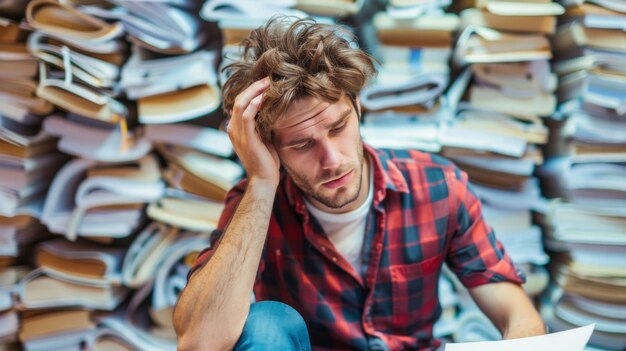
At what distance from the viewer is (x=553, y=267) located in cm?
139

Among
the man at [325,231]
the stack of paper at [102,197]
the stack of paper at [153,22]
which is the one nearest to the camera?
the man at [325,231]

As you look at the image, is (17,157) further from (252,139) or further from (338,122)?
(338,122)

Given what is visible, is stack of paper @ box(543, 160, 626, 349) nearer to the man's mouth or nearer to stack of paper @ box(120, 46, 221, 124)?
the man's mouth

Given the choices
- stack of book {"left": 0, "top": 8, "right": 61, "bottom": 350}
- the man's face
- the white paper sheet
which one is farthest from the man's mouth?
stack of book {"left": 0, "top": 8, "right": 61, "bottom": 350}

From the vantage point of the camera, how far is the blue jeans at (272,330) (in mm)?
883

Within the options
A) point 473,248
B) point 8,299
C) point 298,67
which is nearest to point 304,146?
point 298,67

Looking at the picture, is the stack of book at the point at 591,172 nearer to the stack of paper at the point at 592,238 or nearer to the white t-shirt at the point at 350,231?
the stack of paper at the point at 592,238

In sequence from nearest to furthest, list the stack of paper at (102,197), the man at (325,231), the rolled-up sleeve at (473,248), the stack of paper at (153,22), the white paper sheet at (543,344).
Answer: the white paper sheet at (543,344), the man at (325,231), the rolled-up sleeve at (473,248), the stack of paper at (153,22), the stack of paper at (102,197)

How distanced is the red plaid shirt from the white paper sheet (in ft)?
0.62

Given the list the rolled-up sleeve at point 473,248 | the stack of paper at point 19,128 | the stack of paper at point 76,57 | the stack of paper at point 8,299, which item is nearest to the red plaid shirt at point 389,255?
the rolled-up sleeve at point 473,248

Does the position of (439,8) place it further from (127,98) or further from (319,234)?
(127,98)

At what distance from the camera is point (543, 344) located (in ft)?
2.69

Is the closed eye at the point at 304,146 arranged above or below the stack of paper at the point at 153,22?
below

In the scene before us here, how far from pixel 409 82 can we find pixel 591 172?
487 mm
